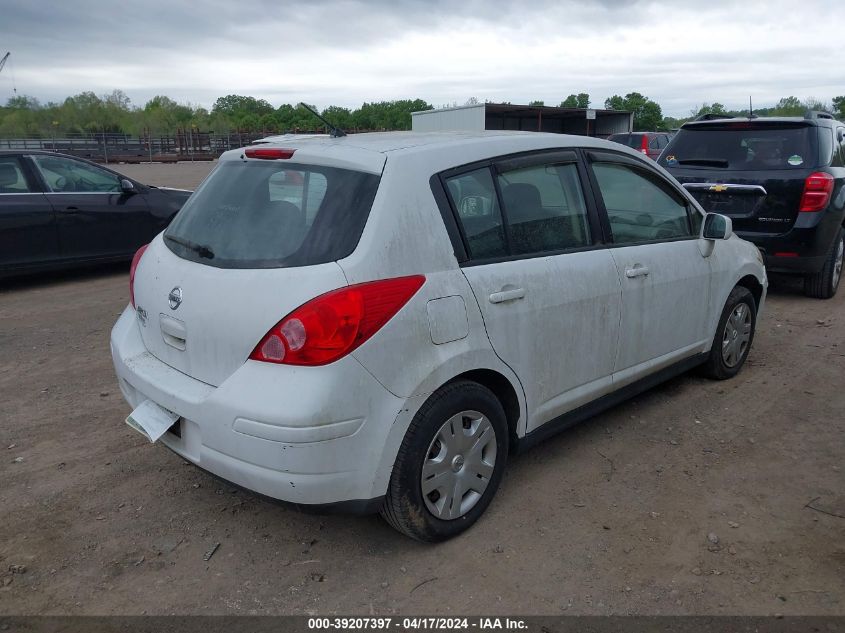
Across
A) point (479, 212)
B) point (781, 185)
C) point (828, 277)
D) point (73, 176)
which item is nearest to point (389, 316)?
point (479, 212)

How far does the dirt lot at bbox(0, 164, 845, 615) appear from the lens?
2734mm

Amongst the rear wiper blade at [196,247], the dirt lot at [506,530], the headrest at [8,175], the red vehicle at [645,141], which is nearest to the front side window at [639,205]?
the dirt lot at [506,530]

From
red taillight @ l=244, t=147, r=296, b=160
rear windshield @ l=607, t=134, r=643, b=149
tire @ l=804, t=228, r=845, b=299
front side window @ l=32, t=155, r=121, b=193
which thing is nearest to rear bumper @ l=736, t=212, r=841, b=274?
tire @ l=804, t=228, r=845, b=299

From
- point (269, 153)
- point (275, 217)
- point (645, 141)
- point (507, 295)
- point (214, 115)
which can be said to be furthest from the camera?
point (214, 115)

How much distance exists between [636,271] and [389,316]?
173 centimetres

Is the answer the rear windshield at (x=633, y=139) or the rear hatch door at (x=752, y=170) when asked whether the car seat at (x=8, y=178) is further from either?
the rear windshield at (x=633, y=139)

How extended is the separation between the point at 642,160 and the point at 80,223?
6.56 metres

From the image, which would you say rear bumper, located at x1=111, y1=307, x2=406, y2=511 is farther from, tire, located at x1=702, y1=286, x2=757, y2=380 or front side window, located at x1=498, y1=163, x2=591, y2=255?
tire, located at x1=702, y1=286, x2=757, y2=380

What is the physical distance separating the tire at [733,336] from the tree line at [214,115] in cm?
4996

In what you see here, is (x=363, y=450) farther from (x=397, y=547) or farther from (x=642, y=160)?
(x=642, y=160)

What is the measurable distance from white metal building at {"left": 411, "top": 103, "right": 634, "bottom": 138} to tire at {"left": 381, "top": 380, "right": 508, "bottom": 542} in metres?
28.1

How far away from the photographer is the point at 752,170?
6945mm

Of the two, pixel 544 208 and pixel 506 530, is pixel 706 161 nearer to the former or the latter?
pixel 544 208

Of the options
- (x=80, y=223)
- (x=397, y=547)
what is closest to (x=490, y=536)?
(x=397, y=547)
